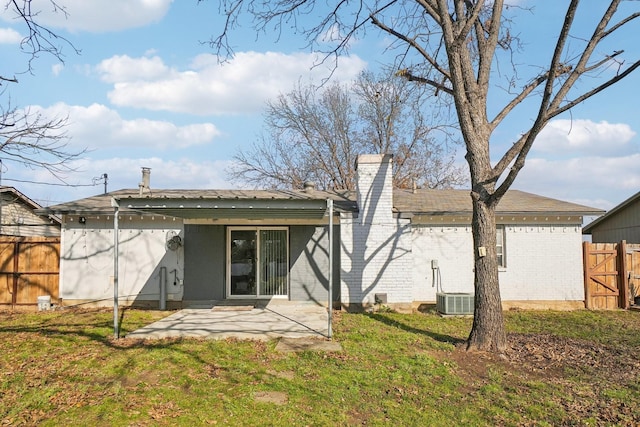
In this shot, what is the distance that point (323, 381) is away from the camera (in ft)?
19.2

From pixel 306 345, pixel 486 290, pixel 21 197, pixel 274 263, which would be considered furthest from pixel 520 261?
pixel 21 197

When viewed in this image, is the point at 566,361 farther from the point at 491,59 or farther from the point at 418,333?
the point at 491,59

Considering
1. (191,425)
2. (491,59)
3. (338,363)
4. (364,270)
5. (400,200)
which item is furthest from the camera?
(400,200)

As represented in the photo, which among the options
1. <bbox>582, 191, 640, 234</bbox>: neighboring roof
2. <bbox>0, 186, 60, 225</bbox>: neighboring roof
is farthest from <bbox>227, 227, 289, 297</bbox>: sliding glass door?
<bbox>582, 191, 640, 234</bbox>: neighboring roof

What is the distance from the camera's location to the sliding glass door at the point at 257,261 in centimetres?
1233

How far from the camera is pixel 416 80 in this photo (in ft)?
28.6

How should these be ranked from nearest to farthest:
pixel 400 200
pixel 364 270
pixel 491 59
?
pixel 491 59 < pixel 364 270 < pixel 400 200

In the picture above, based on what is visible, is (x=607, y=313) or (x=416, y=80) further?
(x=607, y=313)

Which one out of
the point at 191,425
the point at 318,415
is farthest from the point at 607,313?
the point at 191,425

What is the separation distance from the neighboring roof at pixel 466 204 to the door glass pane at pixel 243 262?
432 cm

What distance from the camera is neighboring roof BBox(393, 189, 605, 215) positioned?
39.2 ft

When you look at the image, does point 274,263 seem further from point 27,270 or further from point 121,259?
point 27,270

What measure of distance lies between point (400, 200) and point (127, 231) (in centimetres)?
801

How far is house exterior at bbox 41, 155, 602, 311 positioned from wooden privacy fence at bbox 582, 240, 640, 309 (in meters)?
0.33
